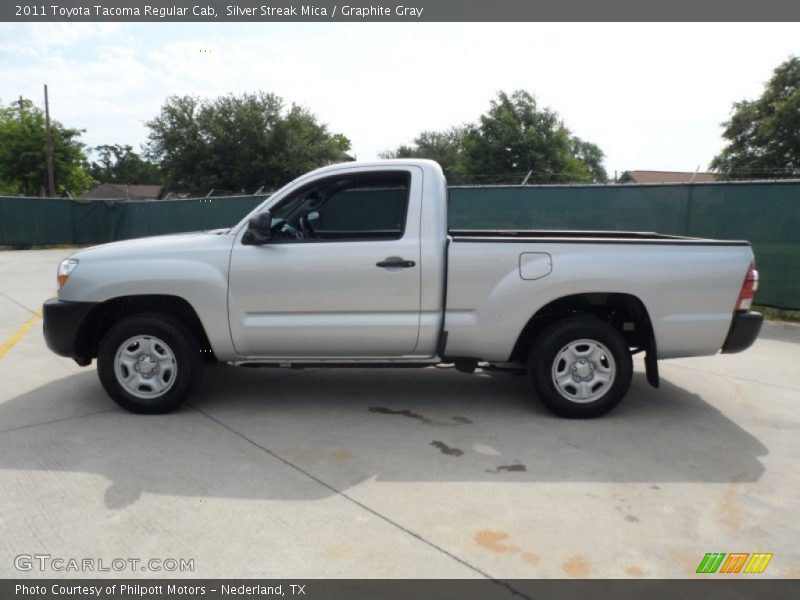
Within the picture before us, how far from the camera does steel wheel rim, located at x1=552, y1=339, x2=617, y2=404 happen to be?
4.78 meters

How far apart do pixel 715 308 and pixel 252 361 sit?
3429mm

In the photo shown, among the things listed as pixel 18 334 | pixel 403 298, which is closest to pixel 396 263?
pixel 403 298

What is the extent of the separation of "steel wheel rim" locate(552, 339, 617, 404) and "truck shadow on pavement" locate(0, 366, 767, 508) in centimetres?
22

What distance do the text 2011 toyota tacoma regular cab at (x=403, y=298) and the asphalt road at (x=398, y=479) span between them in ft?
1.47

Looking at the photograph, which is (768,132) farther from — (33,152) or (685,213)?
(33,152)

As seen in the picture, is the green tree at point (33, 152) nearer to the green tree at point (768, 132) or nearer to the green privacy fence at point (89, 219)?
the green privacy fence at point (89, 219)

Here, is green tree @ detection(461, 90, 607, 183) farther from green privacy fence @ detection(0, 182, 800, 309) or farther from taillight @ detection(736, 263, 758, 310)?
taillight @ detection(736, 263, 758, 310)

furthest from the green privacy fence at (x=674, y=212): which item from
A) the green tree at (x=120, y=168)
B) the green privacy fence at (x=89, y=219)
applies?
the green tree at (x=120, y=168)

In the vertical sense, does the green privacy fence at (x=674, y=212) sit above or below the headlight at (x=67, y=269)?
above

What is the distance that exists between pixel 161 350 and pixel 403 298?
188cm

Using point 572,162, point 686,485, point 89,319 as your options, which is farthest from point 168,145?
point 686,485

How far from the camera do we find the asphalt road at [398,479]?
3.02 meters

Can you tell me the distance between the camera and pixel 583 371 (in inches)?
190
